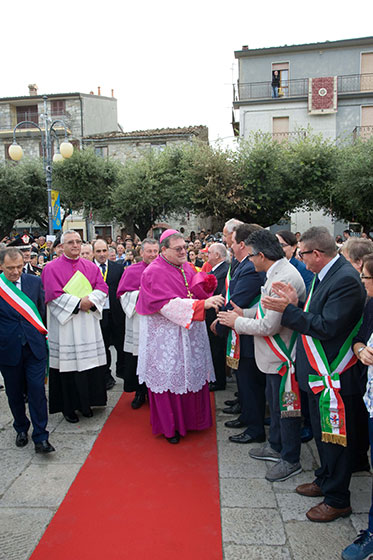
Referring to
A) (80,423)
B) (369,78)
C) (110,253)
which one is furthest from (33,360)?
(369,78)

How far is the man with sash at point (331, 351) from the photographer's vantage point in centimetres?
275

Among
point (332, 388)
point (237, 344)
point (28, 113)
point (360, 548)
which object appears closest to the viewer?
point (360, 548)

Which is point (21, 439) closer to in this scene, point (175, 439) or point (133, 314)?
point (175, 439)

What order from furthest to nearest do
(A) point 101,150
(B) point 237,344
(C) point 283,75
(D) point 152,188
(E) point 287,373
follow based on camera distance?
(A) point 101,150, (C) point 283,75, (D) point 152,188, (B) point 237,344, (E) point 287,373

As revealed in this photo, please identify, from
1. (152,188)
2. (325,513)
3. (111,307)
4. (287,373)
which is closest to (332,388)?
(287,373)

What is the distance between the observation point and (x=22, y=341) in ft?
12.6

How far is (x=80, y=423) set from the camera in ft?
15.2

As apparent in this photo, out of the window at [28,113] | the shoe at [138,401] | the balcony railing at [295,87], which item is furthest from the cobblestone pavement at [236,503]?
the window at [28,113]

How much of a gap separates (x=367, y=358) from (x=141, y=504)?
191 centimetres

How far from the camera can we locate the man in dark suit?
19.7 ft

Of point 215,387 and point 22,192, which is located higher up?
point 22,192

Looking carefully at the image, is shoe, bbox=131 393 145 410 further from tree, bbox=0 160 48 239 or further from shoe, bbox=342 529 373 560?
tree, bbox=0 160 48 239

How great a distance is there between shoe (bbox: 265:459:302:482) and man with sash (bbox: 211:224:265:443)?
2.03 feet

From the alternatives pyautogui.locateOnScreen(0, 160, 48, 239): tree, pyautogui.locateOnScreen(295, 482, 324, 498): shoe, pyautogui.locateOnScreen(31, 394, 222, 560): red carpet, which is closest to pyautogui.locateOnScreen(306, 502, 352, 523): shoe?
pyautogui.locateOnScreen(295, 482, 324, 498): shoe
